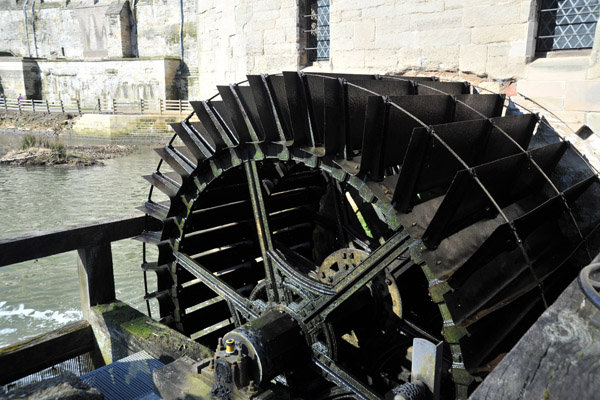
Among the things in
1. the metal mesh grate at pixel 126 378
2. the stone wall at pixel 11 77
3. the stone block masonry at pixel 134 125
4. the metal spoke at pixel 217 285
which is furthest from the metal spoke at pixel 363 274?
the stone wall at pixel 11 77

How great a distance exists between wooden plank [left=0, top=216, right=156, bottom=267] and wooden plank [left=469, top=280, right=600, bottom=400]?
3.24m

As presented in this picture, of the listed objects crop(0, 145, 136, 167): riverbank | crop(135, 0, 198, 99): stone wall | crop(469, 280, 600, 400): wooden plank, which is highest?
crop(135, 0, 198, 99): stone wall

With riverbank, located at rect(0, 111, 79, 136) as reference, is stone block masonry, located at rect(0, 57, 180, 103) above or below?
above

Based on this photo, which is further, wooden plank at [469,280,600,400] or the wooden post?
the wooden post

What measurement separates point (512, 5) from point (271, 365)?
352cm

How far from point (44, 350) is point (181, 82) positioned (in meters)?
27.6

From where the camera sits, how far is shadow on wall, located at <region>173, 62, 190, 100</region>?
1160 inches

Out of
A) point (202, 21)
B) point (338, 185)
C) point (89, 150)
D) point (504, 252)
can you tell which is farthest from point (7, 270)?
point (89, 150)

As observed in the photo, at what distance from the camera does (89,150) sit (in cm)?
2180

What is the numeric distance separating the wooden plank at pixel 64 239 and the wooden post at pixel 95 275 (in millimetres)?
85

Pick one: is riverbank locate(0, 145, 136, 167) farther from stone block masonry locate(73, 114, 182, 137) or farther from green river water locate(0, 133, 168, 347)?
stone block masonry locate(73, 114, 182, 137)

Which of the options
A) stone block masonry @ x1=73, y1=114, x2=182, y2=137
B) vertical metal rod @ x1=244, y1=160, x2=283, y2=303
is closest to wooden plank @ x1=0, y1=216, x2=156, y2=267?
vertical metal rod @ x1=244, y1=160, x2=283, y2=303

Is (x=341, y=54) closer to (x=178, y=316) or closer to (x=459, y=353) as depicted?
(x=178, y=316)

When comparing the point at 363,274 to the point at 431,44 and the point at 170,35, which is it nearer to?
the point at 431,44
